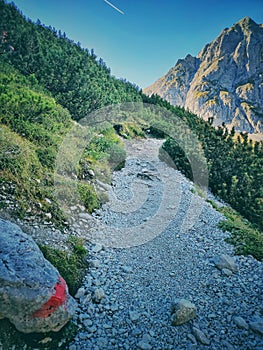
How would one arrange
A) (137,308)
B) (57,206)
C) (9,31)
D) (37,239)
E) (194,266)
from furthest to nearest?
(9,31)
(57,206)
(194,266)
(37,239)
(137,308)

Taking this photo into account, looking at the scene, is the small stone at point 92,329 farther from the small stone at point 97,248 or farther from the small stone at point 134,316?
the small stone at point 97,248

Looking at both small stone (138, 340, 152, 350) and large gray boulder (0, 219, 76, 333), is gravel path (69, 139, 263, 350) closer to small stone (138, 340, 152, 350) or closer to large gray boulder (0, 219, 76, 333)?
small stone (138, 340, 152, 350)

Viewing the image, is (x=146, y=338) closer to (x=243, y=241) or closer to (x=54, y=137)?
(x=243, y=241)

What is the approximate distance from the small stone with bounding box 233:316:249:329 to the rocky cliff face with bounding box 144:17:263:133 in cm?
8727

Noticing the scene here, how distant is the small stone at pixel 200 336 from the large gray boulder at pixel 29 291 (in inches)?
83.6

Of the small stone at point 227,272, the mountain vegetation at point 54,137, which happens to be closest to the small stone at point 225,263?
the small stone at point 227,272

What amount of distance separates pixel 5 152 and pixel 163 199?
602 cm

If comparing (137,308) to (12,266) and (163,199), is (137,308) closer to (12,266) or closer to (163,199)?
(12,266)

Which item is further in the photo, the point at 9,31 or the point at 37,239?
the point at 9,31

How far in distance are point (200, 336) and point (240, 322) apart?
2.68 ft

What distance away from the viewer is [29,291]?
11.6 feet

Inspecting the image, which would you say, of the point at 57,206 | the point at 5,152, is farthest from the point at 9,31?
the point at 57,206

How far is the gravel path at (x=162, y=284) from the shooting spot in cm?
399

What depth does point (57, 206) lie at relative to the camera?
6.59 m
